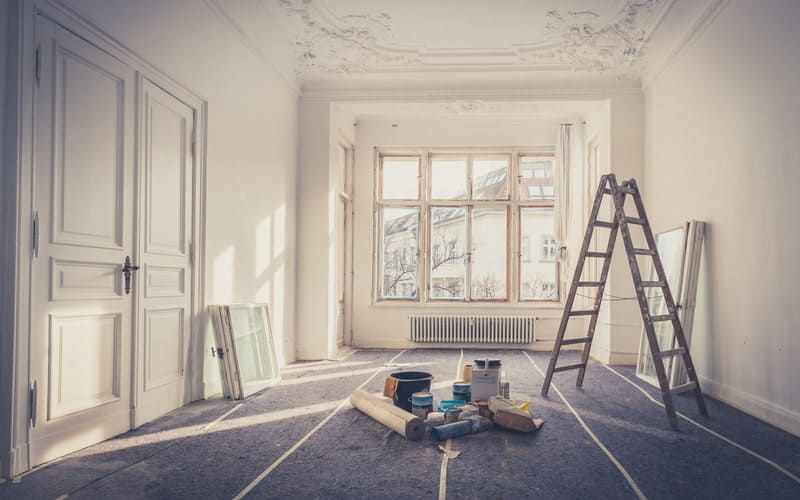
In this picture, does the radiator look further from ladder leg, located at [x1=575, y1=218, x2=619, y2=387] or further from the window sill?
ladder leg, located at [x1=575, y1=218, x2=619, y2=387]

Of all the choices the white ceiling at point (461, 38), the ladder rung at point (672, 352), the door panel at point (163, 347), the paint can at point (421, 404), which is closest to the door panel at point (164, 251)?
the door panel at point (163, 347)

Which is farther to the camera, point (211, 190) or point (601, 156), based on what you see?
point (601, 156)

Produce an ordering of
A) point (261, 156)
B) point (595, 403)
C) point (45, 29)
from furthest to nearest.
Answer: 1. point (261, 156)
2. point (595, 403)
3. point (45, 29)

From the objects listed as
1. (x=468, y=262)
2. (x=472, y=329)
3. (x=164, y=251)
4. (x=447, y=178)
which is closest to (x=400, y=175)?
(x=447, y=178)

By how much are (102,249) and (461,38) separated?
12.5 feet

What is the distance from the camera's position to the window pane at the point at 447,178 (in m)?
8.23

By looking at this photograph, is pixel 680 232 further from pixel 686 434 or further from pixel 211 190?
pixel 211 190

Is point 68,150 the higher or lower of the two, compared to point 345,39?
lower

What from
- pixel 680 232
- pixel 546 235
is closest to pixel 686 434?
pixel 680 232

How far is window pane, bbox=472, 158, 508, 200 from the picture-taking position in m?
8.16

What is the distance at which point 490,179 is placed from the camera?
820 cm

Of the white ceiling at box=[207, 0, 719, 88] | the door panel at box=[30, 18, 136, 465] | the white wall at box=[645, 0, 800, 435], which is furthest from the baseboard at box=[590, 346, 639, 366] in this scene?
the door panel at box=[30, 18, 136, 465]

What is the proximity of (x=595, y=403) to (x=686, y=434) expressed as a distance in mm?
874

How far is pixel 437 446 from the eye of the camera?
3211 millimetres
